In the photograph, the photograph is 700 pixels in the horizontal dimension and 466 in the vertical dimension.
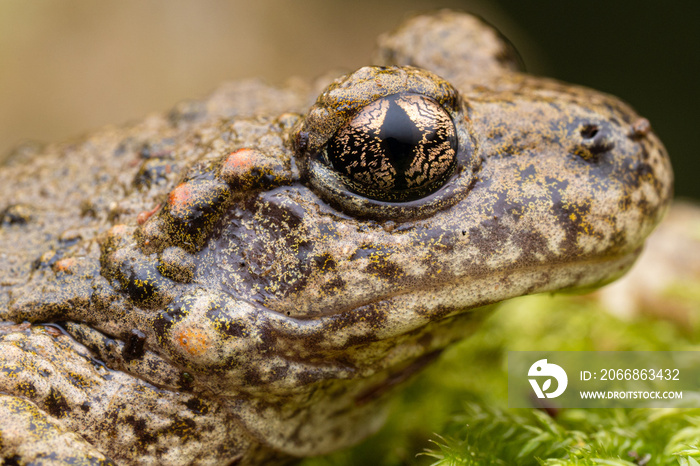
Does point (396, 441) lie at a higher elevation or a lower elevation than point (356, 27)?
lower

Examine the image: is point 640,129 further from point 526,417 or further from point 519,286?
point 526,417

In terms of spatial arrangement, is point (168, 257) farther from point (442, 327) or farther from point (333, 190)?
point (442, 327)

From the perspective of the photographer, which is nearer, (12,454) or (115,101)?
(12,454)

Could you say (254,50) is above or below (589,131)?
above

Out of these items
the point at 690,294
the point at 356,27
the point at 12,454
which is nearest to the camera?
the point at 12,454

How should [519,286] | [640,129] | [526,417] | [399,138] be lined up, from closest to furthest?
[399,138] < [519,286] < [640,129] < [526,417]

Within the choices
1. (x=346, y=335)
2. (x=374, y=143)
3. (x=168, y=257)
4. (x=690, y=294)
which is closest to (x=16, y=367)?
(x=168, y=257)

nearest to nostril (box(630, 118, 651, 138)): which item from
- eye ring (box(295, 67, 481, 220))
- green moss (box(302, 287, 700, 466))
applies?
eye ring (box(295, 67, 481, 220))

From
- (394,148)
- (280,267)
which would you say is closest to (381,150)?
(394,148)
